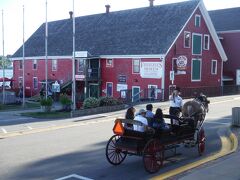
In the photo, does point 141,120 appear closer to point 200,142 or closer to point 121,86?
point 200,142

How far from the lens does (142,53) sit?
3978 centimetres

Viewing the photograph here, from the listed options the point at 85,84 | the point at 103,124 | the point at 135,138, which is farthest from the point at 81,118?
the point at 85,84

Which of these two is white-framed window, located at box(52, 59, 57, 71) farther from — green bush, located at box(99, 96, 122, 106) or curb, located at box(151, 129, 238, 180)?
curb, located at box(151, 129, 238, 180)

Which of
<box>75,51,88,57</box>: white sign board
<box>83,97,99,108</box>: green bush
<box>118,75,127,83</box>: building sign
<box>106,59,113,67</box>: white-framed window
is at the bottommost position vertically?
<box>83,97,99,108</box>: green bush

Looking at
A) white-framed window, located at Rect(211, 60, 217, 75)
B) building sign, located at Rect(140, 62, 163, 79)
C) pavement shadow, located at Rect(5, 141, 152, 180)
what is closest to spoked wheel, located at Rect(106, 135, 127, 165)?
pavement shadow, located at Rect(5, 141, 152, 180)

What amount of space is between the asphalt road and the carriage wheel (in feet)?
0.57

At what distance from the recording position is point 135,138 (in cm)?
1105

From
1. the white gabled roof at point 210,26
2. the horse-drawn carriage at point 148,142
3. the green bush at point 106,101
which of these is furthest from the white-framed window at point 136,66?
the horse-drawn carriage at point 148,142

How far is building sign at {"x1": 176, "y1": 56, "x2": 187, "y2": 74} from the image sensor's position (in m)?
40.3

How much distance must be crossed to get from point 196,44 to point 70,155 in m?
32.4

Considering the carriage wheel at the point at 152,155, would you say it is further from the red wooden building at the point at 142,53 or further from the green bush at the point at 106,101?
the red wooden building at the point at 142,53

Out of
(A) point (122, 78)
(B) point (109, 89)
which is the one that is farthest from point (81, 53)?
(A) point (122, 78)

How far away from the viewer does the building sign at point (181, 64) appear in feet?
132

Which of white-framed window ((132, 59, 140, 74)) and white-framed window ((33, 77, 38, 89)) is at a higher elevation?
white-framed window ((132, 59, 140, 74))
